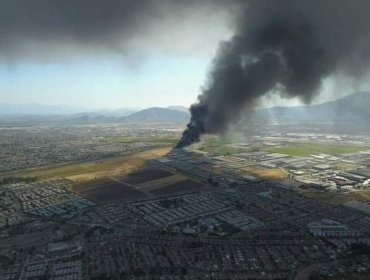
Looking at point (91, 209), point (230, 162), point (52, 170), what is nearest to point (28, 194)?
point (91, 209)

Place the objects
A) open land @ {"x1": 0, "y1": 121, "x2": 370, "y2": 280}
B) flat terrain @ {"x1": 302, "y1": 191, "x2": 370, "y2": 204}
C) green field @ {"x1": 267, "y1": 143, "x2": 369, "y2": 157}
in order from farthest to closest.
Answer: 1. green field @ {"x1": 267, "y1": 143, "x2": 369, "y2": 157}
2. flat terrain @ {"x1": 302, "y1": 191, "x2": 370, "y2": 204}
3. open land @ {"x1": 0, "y1": 121, "x2": 370, "y2": 280}

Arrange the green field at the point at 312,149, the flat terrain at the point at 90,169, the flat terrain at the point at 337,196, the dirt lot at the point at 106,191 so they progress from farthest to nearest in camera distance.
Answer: the green field at the point at 312,149 → the flat terrain at the point at 90,169 → the dirt lot at the point at 106,191 → the flat terrain at the point at 337,196

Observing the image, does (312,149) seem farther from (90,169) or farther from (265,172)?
(90,169)

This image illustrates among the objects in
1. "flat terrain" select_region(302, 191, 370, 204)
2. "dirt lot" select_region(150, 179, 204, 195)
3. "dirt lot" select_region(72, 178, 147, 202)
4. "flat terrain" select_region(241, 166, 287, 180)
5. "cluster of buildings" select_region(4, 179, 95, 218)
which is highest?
"flat terrain" select_region(241, 166, 287, 180)

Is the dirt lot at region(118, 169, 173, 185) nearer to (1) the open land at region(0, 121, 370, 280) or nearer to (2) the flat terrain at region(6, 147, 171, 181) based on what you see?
(1) the open land at region(0, 121, 370, 280)

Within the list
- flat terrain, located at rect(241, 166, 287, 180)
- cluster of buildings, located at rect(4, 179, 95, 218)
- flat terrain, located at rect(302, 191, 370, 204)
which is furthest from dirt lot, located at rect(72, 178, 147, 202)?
flat terrain, located at rect(302, 191, 370, 204)

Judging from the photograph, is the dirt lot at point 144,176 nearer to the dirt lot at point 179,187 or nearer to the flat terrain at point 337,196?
the dirt lot at point 179,187

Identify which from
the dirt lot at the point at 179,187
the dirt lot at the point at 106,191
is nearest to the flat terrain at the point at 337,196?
the dirt lot at the point at 179,187
